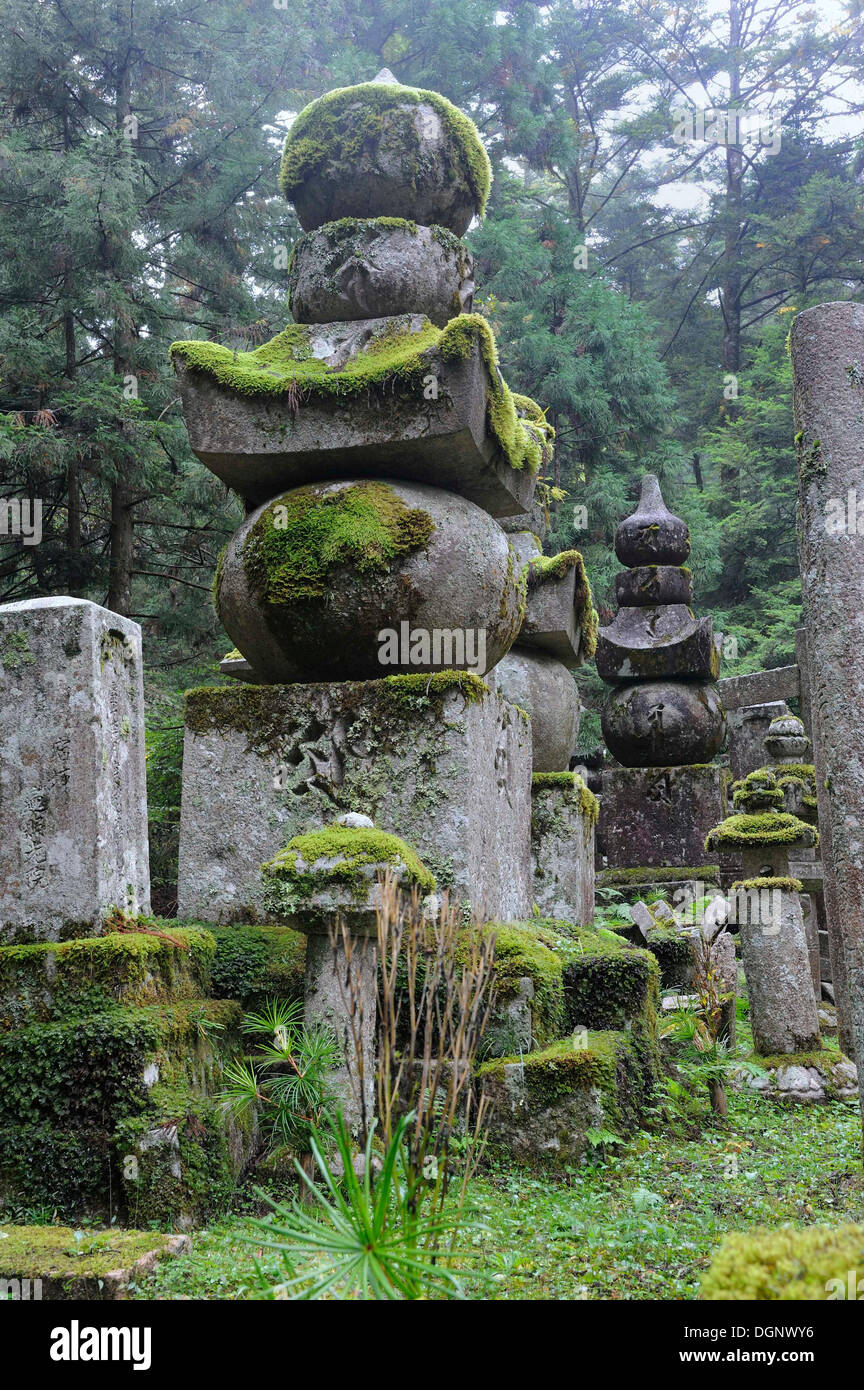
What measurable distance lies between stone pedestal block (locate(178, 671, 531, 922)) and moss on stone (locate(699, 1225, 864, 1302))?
7.65 feet

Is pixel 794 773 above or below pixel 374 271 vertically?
below

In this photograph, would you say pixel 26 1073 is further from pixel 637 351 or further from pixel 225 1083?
pixel 637 351

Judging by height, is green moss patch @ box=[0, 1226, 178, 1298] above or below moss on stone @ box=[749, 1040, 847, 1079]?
above

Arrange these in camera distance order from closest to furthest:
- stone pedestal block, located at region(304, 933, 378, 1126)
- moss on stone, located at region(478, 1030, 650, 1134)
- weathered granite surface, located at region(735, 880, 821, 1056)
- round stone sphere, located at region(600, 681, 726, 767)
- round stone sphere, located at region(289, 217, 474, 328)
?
1. stone pedestal block, located at region(304, 933, 378, 1126)
2. moss on stone, located at region(478, 1030, 650, 1134)
3. round stone sphere, located at region(289, 217, 474, 328)
4. weathered granite surface, located at region(735, 880, 821, 1056)
5. round stone sphere, located at region(600, 681, 726, 767)

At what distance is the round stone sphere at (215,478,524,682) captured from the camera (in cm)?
441

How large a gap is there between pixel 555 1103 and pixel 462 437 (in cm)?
277

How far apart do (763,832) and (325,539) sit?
3368 mm

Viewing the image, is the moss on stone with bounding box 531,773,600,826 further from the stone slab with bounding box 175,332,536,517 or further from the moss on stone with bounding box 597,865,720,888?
the moss on stone with bounding box 597,865,720,888

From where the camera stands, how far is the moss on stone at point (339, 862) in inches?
125

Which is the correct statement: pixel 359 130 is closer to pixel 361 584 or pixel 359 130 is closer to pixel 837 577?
pixel 361 584

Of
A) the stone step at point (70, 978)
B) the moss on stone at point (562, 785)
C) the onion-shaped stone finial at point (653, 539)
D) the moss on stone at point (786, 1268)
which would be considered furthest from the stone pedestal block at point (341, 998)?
the onion-shaped stone finial at point (653, 539)

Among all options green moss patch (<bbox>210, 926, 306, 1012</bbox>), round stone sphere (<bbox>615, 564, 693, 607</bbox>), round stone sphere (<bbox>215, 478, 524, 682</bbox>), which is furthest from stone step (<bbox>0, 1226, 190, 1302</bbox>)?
round stone sphere (<bbox>615, 564, 693, 607</bbox>)

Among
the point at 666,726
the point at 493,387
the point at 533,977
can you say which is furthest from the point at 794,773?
the point at 533,977

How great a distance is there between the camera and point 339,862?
3.21m
